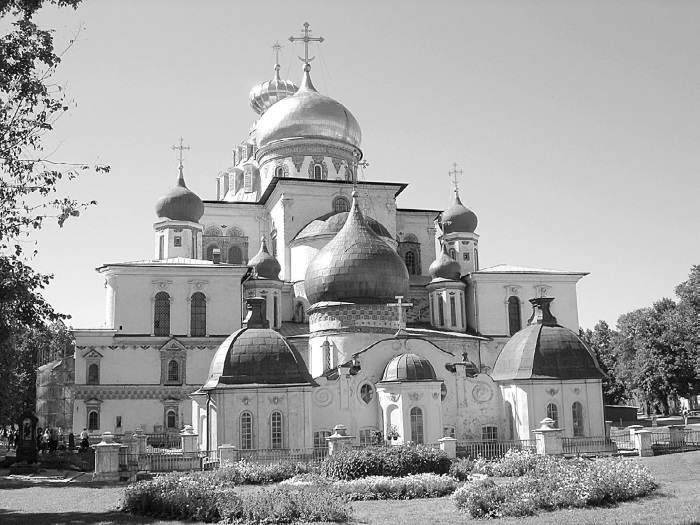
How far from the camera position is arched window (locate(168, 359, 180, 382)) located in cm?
3628

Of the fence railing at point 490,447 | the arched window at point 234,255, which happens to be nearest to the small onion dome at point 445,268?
the arched window at point 234,255

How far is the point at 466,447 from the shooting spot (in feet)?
81.5

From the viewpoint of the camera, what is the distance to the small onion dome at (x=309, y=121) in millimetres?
45062

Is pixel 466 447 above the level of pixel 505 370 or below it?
below

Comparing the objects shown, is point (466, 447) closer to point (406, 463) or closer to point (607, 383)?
point (406, 463)

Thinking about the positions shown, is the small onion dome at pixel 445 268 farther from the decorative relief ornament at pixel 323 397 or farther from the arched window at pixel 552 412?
the decorative relief ornament at pixel 323 397

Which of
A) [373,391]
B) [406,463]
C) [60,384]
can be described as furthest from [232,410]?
[60,384]

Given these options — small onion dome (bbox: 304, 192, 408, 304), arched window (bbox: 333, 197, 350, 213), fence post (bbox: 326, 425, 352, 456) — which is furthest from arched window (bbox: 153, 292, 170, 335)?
fence post (bbox: 326, 425, 352, 456)

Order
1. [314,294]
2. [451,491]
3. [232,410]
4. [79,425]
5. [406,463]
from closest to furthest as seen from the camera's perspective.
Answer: [451,491], [406,463], [232,410], [314,294], [79,425]

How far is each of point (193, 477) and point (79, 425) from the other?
1983 cm

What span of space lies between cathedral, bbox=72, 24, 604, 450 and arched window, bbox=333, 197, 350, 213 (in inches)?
4.5

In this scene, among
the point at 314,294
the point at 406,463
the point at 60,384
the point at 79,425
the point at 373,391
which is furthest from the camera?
the point at 60,384

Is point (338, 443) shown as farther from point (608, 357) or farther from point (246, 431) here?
point (608, 357)

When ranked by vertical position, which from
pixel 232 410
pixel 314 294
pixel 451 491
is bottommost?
pixel 451 491
